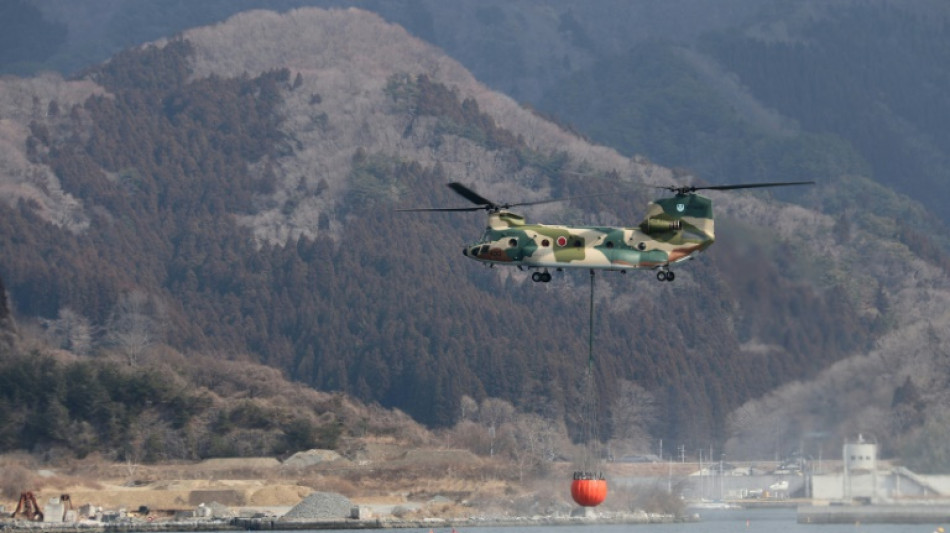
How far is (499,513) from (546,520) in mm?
4652

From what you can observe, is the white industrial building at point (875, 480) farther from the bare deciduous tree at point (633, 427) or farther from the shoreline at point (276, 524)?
the bare deciduous tree at point (633, 427)

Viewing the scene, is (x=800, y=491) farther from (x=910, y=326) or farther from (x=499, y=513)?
(x=499, y=513)

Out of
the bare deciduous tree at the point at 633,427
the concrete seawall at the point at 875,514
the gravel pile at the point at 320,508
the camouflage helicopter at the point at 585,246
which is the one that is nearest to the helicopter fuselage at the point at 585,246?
the camouflage helicopter at the point at 585,246

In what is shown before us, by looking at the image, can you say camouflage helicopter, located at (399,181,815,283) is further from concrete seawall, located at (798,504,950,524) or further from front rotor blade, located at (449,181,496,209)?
concrete seawall, located at (798,504,950,524)

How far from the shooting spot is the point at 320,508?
13600 cm

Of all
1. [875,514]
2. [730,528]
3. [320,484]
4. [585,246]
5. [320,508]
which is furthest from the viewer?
[320,484]

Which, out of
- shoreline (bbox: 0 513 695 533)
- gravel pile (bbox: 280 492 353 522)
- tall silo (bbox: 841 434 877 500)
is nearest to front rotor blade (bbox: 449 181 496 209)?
shoreline (bbox: 0 513 695 533)

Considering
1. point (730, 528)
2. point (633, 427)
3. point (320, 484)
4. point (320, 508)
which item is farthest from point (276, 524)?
point (633, 427)

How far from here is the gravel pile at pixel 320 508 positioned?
13438 cm

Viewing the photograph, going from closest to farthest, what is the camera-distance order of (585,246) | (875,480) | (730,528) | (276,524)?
(585,246) < (276,524) < (875,480) < (730,528)

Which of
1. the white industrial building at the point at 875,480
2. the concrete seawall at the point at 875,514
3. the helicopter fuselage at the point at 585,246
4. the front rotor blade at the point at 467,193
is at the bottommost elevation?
the concrete seawall at the point at 875,514

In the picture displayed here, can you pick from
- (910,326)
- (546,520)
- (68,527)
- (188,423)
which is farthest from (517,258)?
(910,326)

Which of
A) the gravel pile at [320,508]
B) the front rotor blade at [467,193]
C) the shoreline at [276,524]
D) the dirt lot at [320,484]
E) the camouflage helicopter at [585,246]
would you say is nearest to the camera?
the front rotor blade at [467,193]

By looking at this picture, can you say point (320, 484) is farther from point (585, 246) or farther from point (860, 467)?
point (585, 246)
